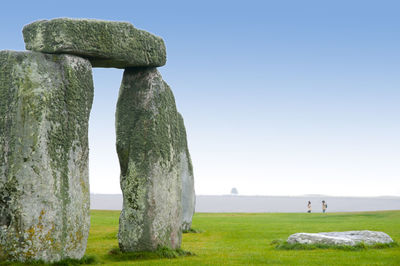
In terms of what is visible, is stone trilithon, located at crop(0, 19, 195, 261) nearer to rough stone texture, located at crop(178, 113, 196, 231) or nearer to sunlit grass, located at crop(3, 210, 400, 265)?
sunlit grass, located at crop(3, 210, 400, 265)

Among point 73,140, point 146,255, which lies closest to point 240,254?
point 146,255

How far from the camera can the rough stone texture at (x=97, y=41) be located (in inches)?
579

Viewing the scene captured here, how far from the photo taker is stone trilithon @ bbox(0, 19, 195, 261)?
13.7 meters

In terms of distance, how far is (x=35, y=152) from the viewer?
45.1 feet

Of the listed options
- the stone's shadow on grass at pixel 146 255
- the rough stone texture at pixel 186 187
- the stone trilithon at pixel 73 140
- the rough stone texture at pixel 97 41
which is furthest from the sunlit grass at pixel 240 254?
the rough stone texture at pixel 97 41

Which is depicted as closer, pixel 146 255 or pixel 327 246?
pixel 146 255

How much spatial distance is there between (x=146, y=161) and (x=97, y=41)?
13.0 feet

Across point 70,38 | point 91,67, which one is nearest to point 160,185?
point 91,67

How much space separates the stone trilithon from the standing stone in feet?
0.10

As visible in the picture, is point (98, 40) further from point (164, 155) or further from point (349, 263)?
point (349, 263)

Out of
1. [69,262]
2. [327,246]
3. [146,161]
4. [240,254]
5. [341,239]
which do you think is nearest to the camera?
[69,262]

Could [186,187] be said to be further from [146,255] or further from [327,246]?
[146,255]

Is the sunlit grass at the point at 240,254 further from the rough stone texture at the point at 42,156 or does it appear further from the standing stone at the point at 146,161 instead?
the rough stone texture at the point at 42,156

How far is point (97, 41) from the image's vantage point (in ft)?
50.0
